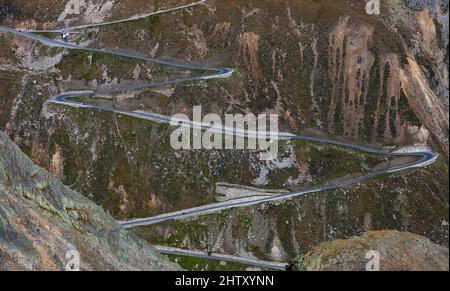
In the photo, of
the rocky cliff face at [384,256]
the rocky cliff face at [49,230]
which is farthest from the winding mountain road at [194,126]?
the rocky cliff face at [49,230]

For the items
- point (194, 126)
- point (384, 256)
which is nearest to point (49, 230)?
point (384, 256)

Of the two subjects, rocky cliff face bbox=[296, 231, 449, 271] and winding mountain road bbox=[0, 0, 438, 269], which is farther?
winding mountain road bbox=[0, 0, 438, 269]

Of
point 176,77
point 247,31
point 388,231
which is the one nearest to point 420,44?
point 247,31

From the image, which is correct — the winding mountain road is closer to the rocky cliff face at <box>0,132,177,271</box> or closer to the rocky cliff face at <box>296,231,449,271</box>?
the rocky cliff face at <box>296,231,449,271</box>

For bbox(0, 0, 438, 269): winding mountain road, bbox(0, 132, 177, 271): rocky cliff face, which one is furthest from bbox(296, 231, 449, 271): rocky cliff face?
bbox(0, 132, 177, 271): rocky cliff face

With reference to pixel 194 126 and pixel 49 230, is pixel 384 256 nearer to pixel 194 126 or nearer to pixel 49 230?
pixel 49 230

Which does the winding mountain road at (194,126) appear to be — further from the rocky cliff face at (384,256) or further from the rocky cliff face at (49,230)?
the rocky cliff face at (49,230)
